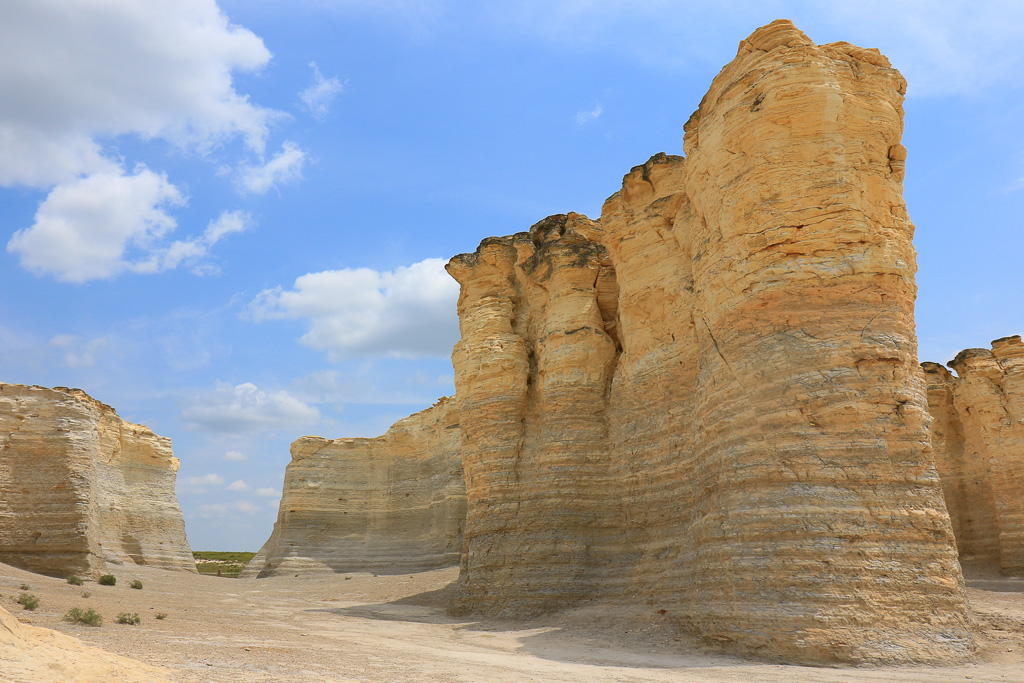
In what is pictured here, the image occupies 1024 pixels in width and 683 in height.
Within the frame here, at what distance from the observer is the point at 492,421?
18.4m

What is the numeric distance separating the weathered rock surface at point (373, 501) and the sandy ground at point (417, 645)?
1274cm

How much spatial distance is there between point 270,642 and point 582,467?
316 inches

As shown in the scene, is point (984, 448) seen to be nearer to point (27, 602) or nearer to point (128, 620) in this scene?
point (128, 620)

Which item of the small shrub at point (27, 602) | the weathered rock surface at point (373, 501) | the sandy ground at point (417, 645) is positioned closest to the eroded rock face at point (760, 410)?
the sandy ground at point (417, 645)

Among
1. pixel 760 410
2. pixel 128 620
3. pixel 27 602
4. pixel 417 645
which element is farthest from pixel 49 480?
pixel 760 410

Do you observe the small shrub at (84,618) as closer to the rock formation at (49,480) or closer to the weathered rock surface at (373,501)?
the rock formation at (49,480)

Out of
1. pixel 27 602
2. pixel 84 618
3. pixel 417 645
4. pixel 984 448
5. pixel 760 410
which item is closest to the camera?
pixel 760 410

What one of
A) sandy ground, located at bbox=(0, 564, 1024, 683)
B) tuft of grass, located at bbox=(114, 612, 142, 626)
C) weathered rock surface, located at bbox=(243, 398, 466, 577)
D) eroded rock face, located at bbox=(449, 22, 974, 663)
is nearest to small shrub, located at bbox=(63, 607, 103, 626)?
sandy ground, located at bbox=(0, 564, 1024, 683)

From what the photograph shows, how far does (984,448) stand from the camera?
2169 cm

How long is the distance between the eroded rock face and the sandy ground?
0.75 meters

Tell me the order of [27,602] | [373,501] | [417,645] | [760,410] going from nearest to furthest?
[760,410], [417,645], [27,602], [373,501]

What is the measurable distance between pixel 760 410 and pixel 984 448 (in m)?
16.3

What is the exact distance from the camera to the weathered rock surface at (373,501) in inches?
1271

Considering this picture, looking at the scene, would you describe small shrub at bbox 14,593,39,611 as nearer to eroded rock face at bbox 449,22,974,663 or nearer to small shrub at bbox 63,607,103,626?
small shrub at bbox 63,607,103,626
